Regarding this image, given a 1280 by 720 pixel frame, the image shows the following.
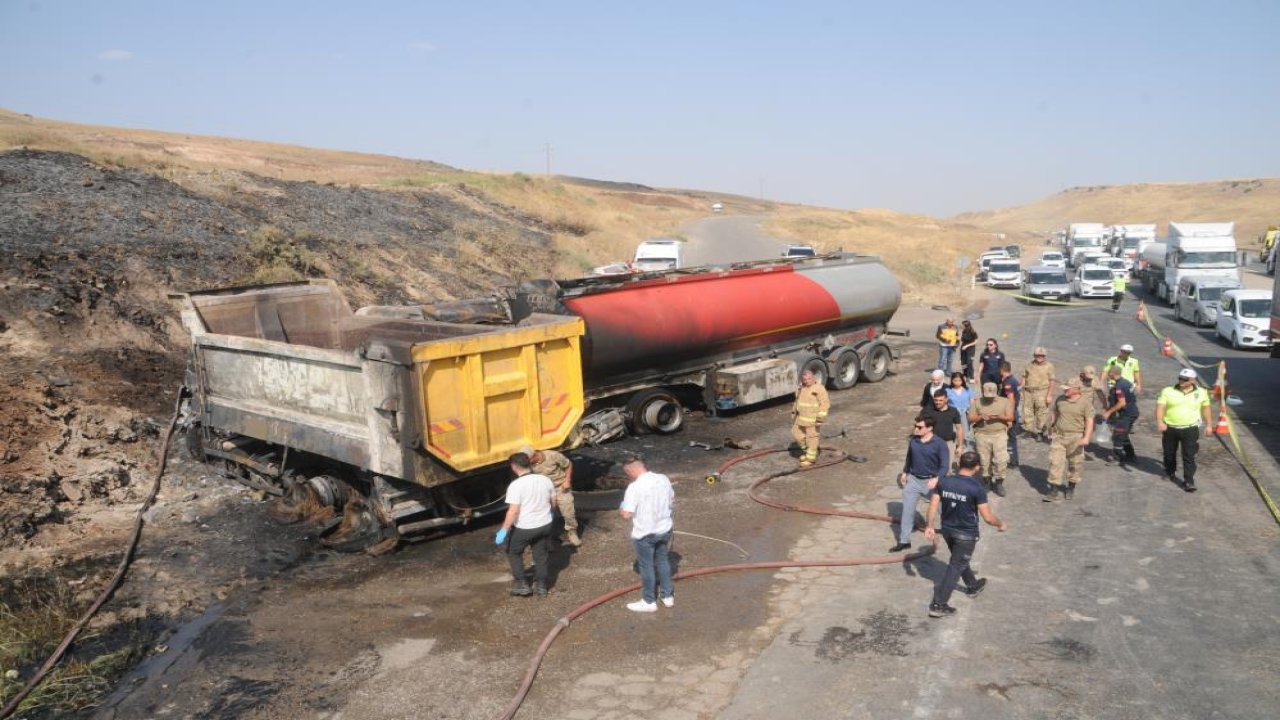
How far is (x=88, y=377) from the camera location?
13.9 m

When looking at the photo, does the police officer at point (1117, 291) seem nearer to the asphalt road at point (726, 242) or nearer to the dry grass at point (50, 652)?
the asphalt road at point (726, 242)

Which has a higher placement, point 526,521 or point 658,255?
point 658,255

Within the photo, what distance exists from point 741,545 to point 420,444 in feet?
12.1

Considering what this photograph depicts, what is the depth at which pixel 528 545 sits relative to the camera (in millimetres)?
8695

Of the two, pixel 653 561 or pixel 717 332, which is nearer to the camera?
pixel 653 561

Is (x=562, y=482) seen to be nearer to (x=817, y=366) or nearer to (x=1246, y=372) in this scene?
(x=817, y=366)

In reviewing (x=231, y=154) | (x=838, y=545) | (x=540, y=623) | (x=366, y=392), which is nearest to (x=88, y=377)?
(x=366, y=392)

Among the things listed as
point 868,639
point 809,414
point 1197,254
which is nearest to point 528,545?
point 868,639

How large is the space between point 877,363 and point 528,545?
13996 mm

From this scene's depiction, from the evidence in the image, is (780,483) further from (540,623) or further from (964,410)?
(540,623)

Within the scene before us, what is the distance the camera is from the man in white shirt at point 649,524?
8.14 metres

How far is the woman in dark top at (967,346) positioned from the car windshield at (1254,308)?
1012 cm

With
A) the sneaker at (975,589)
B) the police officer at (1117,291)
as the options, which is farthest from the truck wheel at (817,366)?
the police officer at (1117,291)

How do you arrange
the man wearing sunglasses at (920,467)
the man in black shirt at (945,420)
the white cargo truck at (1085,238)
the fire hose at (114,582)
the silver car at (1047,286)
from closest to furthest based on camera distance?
1. the fire hose at (114,582)
2. the man wearing sunglasses at (920,467)
3. the man in black shirt at (945,420)
4. the silver car at (1047,286)
5. the white cargo truck at (1085,238)
